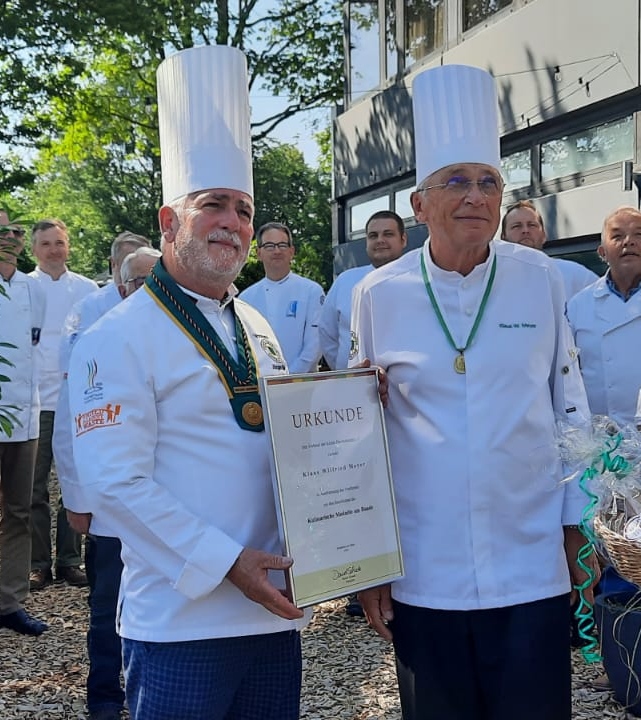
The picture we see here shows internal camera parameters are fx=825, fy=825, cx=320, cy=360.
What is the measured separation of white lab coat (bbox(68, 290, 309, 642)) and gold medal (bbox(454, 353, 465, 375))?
54cm

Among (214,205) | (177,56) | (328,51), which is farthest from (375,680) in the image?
(328,51)

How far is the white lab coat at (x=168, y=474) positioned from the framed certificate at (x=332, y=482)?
0.37 feet

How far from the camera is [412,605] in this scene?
220 centimetres

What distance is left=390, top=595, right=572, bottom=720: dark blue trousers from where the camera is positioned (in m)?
2.14

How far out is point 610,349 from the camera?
13.8 ft

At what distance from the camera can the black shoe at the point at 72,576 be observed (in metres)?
5.55

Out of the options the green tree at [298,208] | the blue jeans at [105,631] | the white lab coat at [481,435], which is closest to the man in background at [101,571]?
the blue jeans at [105,631]

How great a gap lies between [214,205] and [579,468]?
1.14m

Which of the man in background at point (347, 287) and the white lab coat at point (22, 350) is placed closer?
the white lab coat at point (22, 350)

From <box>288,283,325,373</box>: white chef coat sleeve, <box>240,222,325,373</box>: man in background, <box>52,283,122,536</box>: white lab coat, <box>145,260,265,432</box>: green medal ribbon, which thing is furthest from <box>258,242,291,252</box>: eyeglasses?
<box>145,260,265,432</box>: green medal ribbon

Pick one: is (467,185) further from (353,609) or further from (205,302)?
(353,609)

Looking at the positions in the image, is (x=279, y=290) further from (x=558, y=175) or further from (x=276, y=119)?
(x=276, y=119)

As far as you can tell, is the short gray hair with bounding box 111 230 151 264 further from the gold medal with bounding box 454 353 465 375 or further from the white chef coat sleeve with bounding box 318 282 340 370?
the gold medal with bounding box 454 353 465 375

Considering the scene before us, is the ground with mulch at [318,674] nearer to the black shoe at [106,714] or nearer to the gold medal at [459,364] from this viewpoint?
the black shoe at [106,714]
